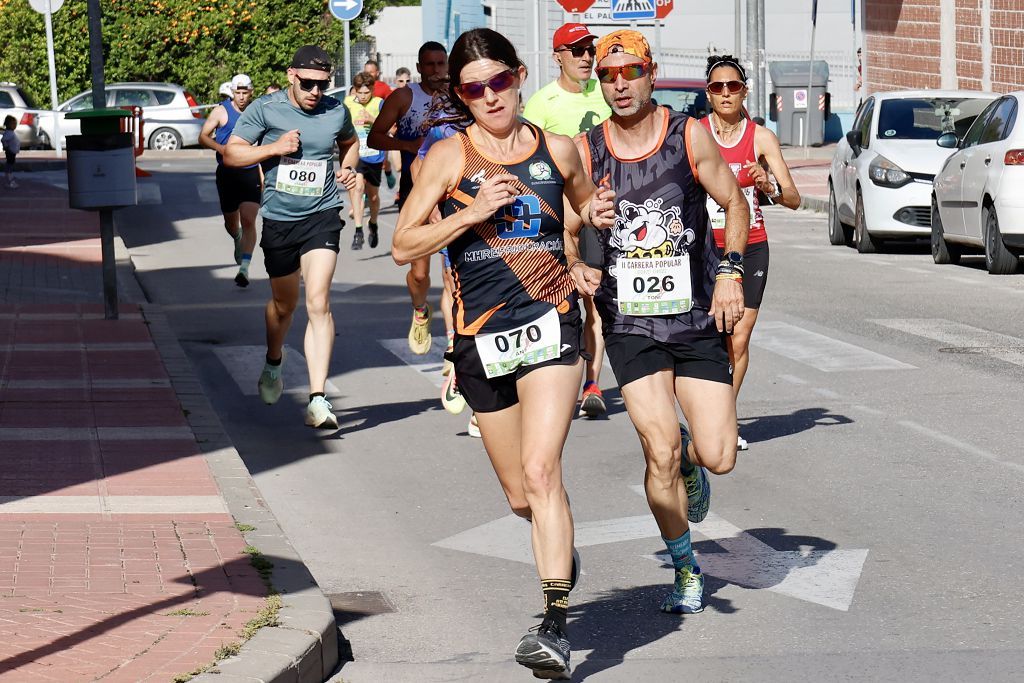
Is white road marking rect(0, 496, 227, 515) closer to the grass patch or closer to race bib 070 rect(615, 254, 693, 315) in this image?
the grass patch

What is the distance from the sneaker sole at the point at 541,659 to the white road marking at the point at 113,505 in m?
2.61

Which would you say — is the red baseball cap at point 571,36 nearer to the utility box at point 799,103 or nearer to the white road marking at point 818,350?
the white road marking at point 818,350

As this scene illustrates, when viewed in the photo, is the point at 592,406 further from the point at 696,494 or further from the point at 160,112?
the point at 160,112

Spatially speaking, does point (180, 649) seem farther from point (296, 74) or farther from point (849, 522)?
point (296, 74)

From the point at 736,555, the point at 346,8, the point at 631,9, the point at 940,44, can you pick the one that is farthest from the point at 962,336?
the point at 346,8

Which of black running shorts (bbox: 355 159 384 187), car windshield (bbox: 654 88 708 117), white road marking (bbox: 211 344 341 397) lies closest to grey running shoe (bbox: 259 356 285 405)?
white road marking (bbox: 211 344 341 397)

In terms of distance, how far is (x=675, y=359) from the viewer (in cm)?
651

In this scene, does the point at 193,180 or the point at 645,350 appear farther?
the point at 193,180

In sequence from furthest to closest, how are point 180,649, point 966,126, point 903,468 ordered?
point 966,126
point 903,468
point 180,649

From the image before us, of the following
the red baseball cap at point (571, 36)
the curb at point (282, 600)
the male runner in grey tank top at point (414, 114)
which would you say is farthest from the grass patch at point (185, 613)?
the male runner in grey tank top at point (414, 114)

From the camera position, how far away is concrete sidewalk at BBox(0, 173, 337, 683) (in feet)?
18.4

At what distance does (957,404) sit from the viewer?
10.7 metres

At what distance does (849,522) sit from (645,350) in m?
1.85

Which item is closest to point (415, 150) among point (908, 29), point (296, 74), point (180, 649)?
point (296, 74)
